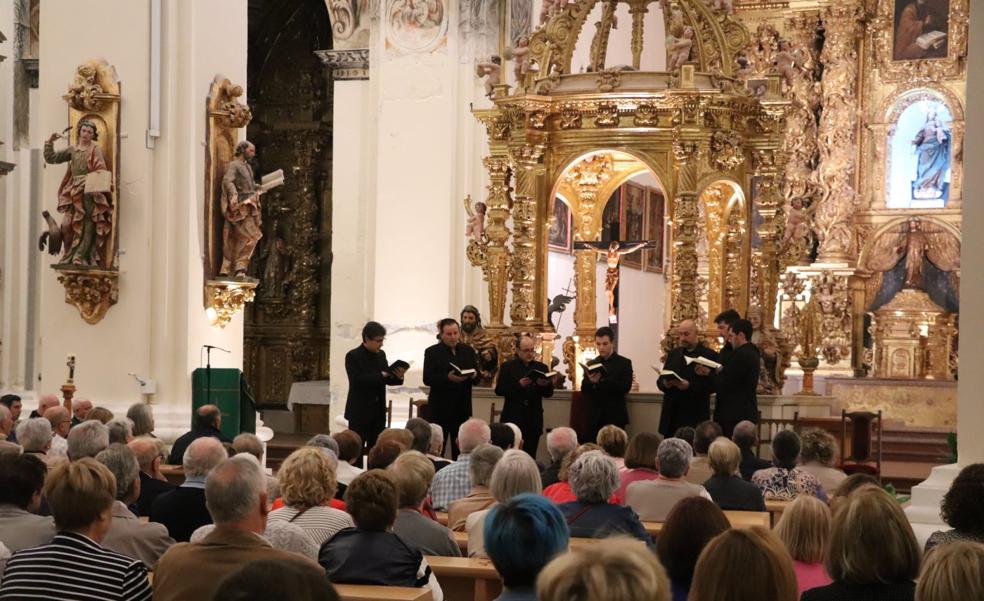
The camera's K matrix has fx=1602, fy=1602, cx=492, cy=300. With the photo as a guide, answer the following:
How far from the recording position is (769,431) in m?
14.5

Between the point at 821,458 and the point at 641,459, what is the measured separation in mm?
1444

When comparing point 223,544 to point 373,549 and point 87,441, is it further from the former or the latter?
point 87,441

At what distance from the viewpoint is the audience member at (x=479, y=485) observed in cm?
803

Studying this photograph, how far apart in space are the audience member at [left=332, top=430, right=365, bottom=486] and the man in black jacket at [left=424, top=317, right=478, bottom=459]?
430 cm

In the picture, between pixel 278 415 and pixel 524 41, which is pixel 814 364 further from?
pixel 278 415

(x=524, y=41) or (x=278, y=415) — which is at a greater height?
(x=524, y=41)

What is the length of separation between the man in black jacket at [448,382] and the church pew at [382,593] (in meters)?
7.67

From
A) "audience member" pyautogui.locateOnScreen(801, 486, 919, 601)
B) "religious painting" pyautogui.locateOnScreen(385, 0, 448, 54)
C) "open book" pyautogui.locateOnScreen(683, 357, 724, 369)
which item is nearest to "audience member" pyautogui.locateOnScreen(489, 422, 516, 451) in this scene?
"open book" pyautogui.locateOnScreen(683, 357, 724, 369)

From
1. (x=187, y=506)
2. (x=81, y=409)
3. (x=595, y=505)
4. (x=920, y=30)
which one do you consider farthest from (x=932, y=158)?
(x=187, y=506)

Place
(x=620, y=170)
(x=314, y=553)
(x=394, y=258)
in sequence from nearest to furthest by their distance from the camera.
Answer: (x=314, y=553) < (x=620, y=170) < (x=394, y=258)

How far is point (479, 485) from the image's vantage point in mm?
8141

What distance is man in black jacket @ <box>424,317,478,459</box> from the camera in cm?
1359

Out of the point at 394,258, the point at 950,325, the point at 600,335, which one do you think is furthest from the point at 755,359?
the point at 950,325

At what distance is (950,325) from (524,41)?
10105 millimetres
